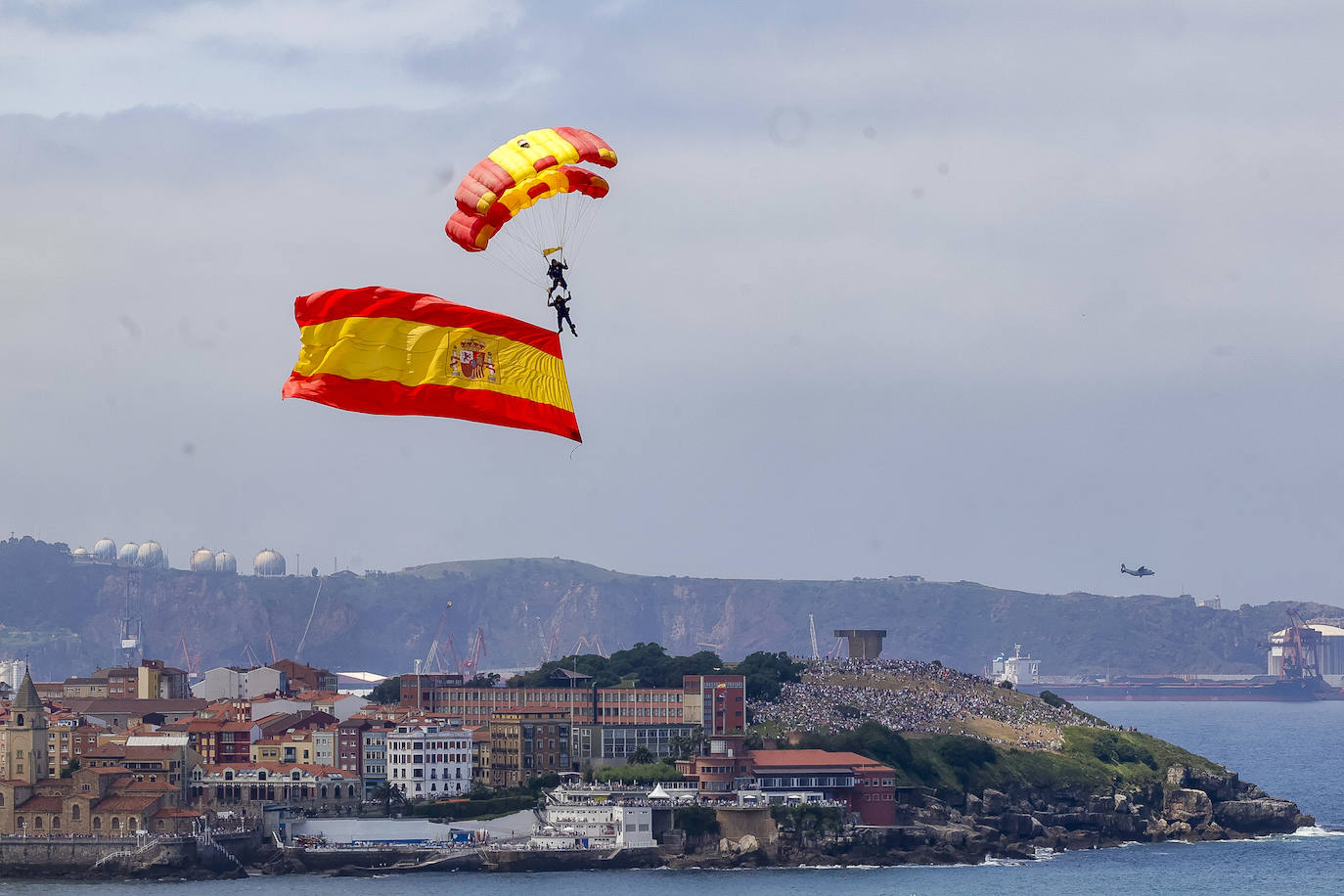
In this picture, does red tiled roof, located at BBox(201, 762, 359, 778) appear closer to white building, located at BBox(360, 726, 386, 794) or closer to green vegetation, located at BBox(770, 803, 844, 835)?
white building, located at BBox(360, 726, 386, 794)

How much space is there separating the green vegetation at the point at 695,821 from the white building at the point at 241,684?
54.6 m

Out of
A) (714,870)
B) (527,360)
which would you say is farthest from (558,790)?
(527,360)

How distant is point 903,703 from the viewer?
5340 inches

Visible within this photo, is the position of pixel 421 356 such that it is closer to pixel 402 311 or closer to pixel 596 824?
pixel 402 311

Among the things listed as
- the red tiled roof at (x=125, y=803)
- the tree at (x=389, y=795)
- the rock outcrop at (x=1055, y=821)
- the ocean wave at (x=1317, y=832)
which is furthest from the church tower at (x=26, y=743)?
the ocean wave at (x=1317, y=832)

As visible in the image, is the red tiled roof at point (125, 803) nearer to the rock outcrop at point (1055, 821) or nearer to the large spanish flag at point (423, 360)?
the rock outcrop at point (1055, 821)

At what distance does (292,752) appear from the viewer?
120062mm

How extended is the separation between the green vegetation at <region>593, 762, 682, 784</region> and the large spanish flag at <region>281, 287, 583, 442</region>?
7064 cm

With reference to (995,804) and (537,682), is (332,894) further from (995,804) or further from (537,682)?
(537,682)

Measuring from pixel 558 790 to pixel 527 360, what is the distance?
70.1 metres

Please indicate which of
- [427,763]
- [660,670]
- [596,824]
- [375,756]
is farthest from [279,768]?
[660,670]

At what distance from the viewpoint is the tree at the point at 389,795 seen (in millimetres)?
115250

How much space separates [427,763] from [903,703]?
101 feet

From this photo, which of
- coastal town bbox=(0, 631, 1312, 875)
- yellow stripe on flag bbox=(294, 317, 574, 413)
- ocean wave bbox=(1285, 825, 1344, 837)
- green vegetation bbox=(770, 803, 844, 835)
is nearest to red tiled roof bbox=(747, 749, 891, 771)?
coastal town bbox=(0, 631, 1312, 875)
